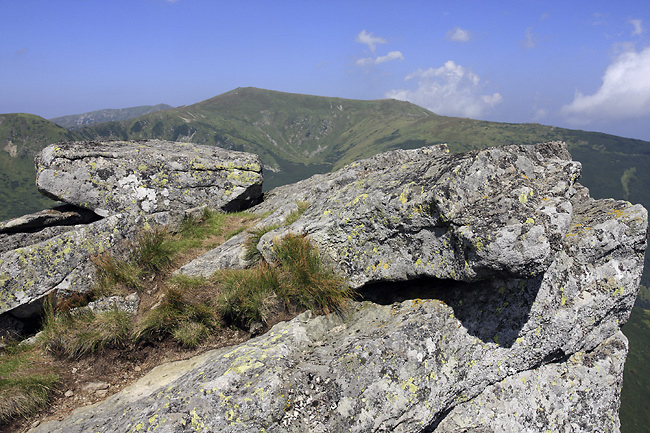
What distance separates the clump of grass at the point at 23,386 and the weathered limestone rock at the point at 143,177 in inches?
291

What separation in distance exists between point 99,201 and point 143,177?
1790 mm

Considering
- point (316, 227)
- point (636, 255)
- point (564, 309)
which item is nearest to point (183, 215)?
point (316, 227)

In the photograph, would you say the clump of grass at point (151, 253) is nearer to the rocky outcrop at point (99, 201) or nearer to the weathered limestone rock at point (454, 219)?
the rocky outcrop at point (99, 201)

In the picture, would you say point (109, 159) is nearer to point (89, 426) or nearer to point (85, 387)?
point (85, 387)

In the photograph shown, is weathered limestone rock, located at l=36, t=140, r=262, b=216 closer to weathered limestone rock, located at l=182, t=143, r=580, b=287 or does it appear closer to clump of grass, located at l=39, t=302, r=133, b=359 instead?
clump of grass, located at l=39, t=302, r=133, b=359

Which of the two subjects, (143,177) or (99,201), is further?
(143,177)

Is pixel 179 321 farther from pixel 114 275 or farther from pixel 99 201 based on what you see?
pixel 99 201

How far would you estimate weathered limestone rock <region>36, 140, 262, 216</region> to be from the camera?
13.4 meters

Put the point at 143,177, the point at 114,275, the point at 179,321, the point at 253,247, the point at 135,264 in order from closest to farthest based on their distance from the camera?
the point at 179,321
the point at 114,275
the point at 135,264
the point at 253,247
the point at 143,177

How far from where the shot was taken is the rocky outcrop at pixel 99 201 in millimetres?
9078

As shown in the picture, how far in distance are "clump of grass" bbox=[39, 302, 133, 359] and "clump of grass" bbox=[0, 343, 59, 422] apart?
45 cm

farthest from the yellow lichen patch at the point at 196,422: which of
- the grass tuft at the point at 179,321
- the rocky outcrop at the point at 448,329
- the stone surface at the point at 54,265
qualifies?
the stone surface at the point at 54,265

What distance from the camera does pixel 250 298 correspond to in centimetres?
791

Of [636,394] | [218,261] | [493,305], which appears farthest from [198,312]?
[636,394]
